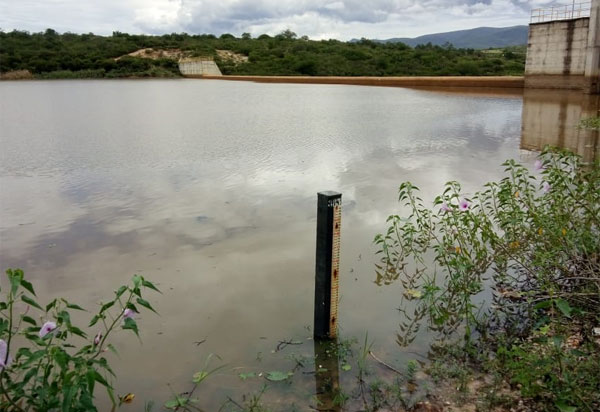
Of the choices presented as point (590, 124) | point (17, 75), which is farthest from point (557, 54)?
point (17, 75)

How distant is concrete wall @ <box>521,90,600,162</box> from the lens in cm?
1020

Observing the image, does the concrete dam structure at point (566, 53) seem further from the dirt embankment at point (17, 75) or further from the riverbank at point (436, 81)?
the dirt embankment at point (17, 75)

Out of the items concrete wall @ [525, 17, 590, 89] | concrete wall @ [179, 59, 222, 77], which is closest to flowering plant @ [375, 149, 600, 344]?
concrete wall @ [525, 17, 590, 89]

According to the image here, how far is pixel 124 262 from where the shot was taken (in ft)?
15.1

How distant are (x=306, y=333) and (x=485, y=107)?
55.3ft

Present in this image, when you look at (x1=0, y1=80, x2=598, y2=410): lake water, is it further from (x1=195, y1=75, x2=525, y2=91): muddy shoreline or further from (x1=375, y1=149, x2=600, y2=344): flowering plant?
(x1=195, y1=75, x2=525, y2=91): muddy shoreline

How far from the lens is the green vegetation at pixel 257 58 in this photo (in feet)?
160

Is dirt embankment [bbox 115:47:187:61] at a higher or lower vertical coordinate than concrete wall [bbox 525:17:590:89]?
higher

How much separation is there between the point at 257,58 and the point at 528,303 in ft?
198

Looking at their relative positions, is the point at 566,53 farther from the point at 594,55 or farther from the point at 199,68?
the point at 199,68

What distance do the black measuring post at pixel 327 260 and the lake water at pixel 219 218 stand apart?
0.63ft

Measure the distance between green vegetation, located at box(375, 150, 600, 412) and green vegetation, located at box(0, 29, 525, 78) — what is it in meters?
40.9

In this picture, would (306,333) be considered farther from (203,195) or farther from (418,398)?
(203,195)

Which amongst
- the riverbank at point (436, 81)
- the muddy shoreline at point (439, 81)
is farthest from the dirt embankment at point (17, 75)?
the muddy shoreline at point (439, 81)
